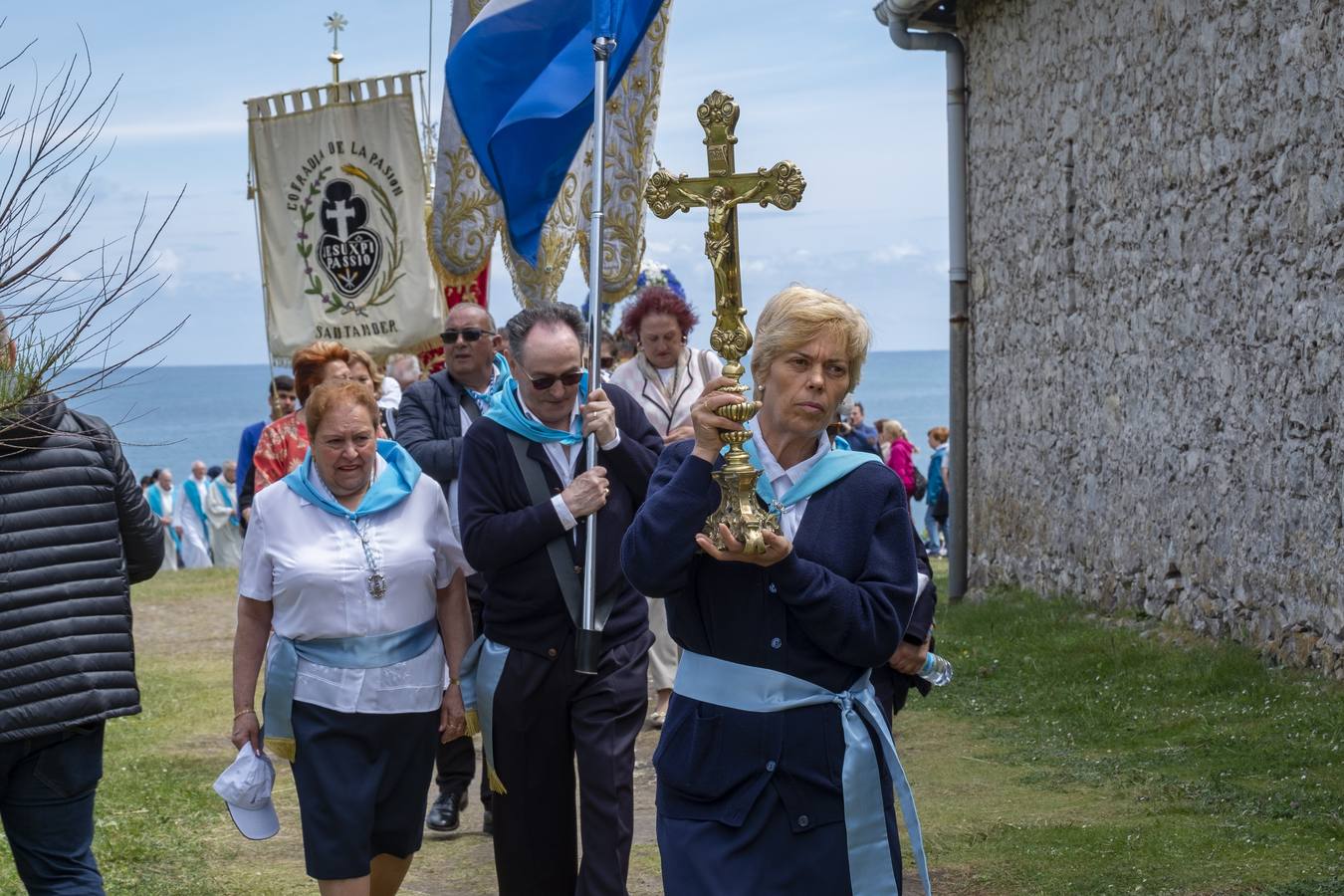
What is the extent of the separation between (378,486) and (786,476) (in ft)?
6.34

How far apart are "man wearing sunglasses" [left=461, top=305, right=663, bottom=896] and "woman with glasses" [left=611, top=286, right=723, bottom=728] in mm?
2789

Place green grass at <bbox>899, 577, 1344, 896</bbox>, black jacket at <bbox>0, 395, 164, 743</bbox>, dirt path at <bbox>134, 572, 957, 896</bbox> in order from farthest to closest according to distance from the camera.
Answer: dirt path at <bbox>134, 572, 957, 896</bbox> → green grass at <bbox>899, 577, 1344, 896</bbox> → black jacket at <bbox>0, 395, 164, 743</bbox>

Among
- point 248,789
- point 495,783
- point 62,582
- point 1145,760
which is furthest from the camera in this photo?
point 1145,760

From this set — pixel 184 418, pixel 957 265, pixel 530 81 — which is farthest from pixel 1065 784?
pixel 184 418

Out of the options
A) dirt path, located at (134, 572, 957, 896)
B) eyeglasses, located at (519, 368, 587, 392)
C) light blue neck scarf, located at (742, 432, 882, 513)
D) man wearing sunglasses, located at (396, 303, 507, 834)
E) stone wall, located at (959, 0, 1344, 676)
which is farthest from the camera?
stone wall, located at (959, 0, 1344, 676)

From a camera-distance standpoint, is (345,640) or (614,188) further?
(614,188)

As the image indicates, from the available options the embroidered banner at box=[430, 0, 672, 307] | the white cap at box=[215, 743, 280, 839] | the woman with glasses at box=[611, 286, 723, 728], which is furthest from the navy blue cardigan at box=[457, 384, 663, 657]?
the woman with glasses at box=[611, 286, 723, 728]

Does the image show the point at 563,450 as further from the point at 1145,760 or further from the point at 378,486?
the point at 1145,760

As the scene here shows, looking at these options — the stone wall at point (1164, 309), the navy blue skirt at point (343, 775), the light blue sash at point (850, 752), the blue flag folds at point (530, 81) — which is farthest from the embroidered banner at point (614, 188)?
the light blue sash at point (850, 752)

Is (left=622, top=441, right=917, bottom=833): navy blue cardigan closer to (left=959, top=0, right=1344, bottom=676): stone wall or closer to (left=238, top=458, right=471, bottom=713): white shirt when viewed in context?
(left=238, top=458, right=471, bottom=713): white shirt

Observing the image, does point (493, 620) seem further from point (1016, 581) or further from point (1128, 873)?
point (1016, 581)

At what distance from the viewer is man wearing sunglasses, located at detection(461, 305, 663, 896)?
5.28 m

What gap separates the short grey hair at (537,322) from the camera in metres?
5.43

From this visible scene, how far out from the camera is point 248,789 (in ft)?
17.1
